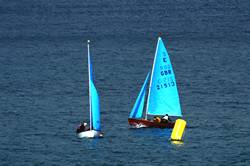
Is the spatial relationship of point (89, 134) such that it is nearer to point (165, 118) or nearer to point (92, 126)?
point (92, 126)

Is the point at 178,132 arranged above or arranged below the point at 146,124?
below

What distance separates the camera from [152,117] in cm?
15638

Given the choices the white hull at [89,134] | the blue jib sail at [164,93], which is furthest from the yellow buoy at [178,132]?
the white hull at [89,134]

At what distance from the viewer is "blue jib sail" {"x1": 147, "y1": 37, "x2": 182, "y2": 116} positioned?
5812 inches

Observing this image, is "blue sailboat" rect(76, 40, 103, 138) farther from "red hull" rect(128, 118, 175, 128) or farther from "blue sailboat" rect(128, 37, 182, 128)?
"blue sailboat" rect(128, 37, 182, 128)

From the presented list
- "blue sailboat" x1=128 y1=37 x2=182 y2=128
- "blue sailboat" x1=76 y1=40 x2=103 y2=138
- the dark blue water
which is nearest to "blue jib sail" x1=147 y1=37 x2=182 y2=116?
"blue sailboat" x1=128 y1=37 x2=182 y2=128

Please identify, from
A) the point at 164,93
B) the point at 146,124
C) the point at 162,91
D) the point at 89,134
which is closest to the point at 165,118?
the point at 146,124

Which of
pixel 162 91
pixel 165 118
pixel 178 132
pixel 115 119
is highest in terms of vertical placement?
pixel 162 91

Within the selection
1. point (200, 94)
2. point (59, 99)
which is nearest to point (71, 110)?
→ point (59, 99)

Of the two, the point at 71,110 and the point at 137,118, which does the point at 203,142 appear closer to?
the point at 137,118

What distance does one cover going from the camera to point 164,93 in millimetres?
148250

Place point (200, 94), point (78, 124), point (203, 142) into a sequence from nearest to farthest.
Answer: point (203, 142) → point (78, 124) → point (200, 94)

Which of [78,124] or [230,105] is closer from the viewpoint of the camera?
[78,124]

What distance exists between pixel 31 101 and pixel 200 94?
89.0ft
